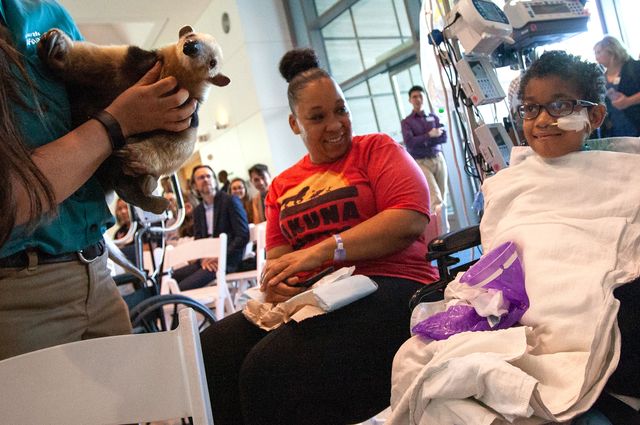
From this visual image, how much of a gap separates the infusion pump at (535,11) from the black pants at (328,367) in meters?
1.38

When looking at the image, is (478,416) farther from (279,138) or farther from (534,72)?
(279,138)

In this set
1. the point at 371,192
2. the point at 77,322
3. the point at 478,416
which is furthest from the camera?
the point at 371,192

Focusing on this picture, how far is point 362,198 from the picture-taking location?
146 centimetres

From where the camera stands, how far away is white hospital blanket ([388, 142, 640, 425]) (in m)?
0.81

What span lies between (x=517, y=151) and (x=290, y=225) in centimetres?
68

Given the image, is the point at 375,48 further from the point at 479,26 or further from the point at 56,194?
the point at 56,194

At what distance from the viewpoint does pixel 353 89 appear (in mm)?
6391

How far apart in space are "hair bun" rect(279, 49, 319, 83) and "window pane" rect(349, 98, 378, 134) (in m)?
4.53

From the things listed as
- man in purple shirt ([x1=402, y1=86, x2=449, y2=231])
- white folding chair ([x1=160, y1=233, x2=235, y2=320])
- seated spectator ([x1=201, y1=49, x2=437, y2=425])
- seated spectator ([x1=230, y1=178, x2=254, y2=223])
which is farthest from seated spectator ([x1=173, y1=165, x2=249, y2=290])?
seated spectator ([x1=201, y1=49, x2=437, y2=425])

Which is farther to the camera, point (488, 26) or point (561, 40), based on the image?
point (561, 40)

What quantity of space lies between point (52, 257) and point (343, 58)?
19.6 feet

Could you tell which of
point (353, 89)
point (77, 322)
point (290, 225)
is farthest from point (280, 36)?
point (77, 322)

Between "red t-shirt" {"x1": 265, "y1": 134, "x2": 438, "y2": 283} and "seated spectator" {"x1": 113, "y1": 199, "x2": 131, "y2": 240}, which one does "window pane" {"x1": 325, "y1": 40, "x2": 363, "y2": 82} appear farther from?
"red t-shirt" {"x1": 265, "y1": 134, "x2": 438, "y2": 283}

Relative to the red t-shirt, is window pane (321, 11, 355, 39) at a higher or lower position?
higher
